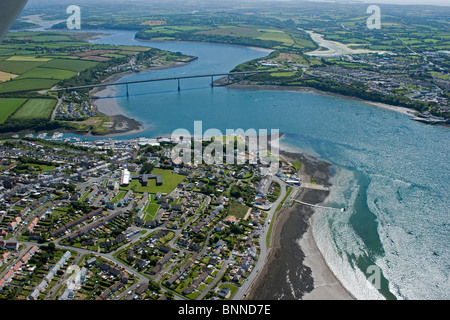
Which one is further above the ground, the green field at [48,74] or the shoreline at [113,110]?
the green field at [48,74]

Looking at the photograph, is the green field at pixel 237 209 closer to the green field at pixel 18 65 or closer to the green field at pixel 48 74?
the green field at pixel 48 74

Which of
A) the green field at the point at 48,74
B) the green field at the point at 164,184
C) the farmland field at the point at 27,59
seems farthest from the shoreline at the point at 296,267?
the farmland field at the point at 27,59

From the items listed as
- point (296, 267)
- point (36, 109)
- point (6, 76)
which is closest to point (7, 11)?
point (296, 267)

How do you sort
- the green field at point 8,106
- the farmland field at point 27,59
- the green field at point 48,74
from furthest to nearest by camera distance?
1. the farmland field at point 27,59
2. the green field at point 48,74
3. the green field at point 8,106

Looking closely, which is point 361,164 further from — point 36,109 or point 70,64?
point 70,64
